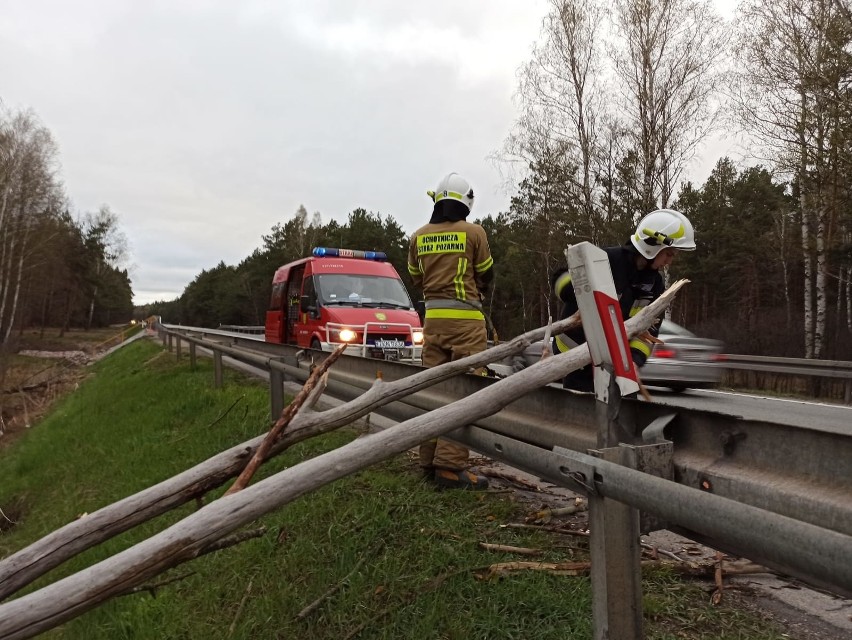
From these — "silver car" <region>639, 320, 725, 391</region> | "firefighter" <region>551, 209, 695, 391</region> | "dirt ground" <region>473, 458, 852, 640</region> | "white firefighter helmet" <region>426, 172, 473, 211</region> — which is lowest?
"dirt ground" <region>473, 458, 852, 640</region>

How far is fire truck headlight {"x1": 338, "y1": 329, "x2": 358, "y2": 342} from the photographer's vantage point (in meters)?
9.82

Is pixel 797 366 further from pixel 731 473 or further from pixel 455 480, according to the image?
pixel 731 473

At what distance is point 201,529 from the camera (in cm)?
156

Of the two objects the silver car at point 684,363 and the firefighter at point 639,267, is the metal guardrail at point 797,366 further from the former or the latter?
the firefighter at point 639,267

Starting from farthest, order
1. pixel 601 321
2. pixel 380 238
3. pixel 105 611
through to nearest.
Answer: pixel 380 238
pixel 105 611
pixel 601 321

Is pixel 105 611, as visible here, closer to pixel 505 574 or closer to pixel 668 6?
pixel 505 574

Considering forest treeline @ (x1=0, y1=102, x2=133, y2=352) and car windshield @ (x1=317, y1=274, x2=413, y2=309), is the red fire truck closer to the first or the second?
car windshield @ (x1=317, y1=274, x2=413, y2=309)

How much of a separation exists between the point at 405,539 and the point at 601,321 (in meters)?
1.87

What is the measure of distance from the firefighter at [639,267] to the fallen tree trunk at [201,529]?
1.77 metres

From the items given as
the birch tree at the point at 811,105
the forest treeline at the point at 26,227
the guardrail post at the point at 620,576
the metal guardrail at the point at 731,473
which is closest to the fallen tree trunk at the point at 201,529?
the metal guardrail at the point at 731,473

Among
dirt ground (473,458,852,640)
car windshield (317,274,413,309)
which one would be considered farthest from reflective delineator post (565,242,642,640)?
car windshield (317,274,413,309)

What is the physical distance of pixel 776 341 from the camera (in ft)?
76.3

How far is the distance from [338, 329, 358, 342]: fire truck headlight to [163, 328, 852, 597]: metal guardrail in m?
7.51

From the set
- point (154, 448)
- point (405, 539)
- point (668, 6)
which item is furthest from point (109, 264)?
point (405, 539)
